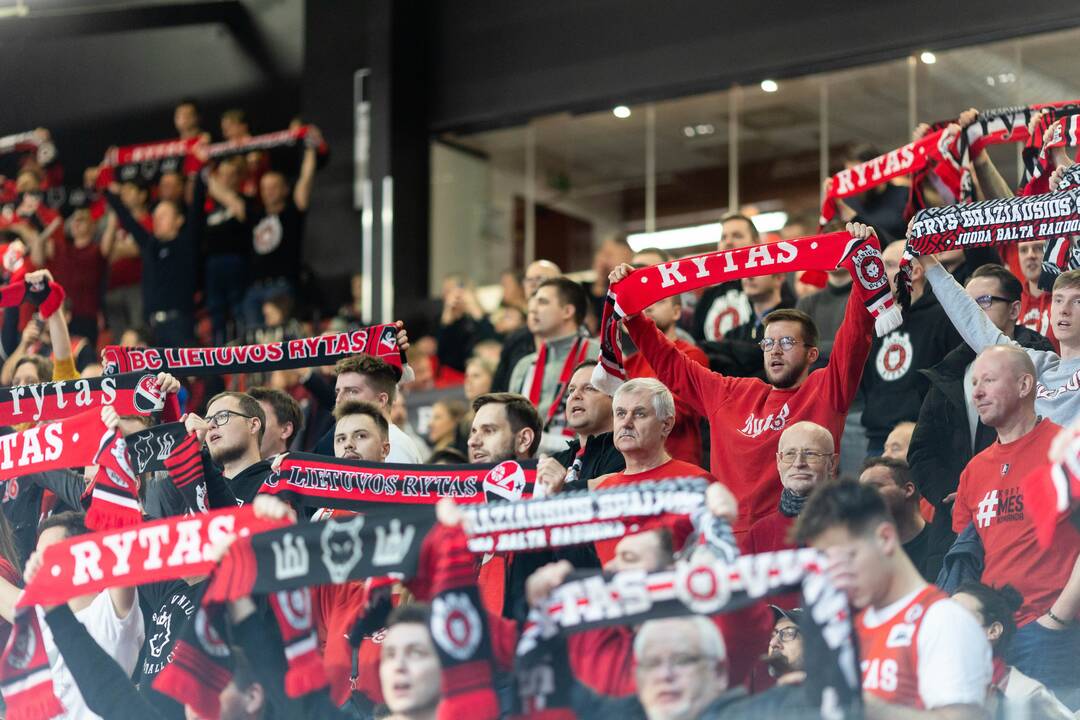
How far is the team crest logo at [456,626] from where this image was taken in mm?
4805

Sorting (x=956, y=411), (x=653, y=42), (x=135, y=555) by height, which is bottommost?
(x=135, y=555)

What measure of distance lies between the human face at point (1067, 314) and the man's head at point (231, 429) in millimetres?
3291

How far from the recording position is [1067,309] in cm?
636

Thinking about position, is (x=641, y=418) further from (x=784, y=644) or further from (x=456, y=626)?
(x=456, y=626)

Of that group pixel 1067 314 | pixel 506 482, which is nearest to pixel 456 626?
pixel 506 482

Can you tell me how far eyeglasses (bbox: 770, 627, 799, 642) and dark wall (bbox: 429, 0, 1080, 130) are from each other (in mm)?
6853

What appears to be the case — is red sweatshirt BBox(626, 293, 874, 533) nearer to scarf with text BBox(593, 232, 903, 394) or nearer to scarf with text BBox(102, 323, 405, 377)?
scarf with text BBox(593, 232, 903, 394)

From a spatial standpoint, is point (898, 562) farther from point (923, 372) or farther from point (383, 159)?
point (383, 159)

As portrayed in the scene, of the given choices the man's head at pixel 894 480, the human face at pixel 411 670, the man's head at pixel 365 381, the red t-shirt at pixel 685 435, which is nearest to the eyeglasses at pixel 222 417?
the man's head at pixel 365 381

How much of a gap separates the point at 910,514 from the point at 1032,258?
80.4 inches

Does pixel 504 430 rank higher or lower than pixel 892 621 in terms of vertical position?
higher

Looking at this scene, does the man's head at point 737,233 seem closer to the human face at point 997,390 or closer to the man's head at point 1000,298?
the man's head at point 1000,298

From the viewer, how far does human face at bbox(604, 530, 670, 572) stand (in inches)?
188

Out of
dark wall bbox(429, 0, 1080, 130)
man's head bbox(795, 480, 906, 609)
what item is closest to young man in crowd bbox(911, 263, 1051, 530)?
man's head bbox(795, 480, 906, 609)
